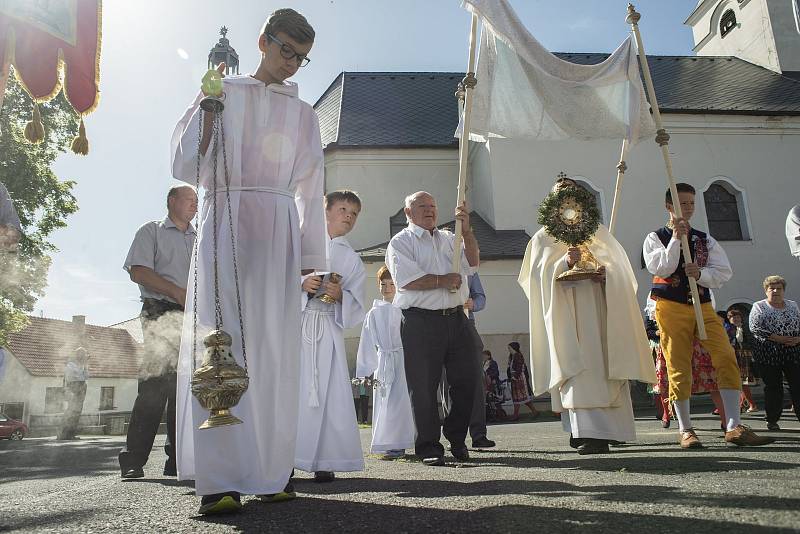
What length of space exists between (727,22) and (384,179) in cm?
2045

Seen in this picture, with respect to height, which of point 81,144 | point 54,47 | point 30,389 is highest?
point 54,47

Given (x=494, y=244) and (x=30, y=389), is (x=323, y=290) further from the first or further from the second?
(x=30, y=389)

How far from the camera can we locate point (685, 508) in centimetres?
226

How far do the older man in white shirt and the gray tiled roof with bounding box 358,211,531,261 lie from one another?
500 inches

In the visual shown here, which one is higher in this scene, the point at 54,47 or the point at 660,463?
the point at 54,47

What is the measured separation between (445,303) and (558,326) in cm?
111

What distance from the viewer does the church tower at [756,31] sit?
26.8 metres

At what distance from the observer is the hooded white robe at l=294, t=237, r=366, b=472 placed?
393 centimetres

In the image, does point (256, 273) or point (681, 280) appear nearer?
point (256, 273)

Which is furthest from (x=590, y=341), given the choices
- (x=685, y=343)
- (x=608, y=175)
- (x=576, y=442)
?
(x=608, y=175)

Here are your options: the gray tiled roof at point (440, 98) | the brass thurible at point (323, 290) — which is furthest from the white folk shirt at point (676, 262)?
the gray tiled roof at point (440, 98)

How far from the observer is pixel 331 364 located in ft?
13.8

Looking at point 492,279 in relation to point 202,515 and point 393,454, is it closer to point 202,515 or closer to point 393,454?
point 393,454

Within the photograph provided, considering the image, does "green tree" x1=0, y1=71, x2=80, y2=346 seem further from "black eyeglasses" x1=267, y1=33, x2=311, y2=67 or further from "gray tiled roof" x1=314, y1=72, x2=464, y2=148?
"black eyeglasses" x1=267, y1=33, x2=311, y2=67
